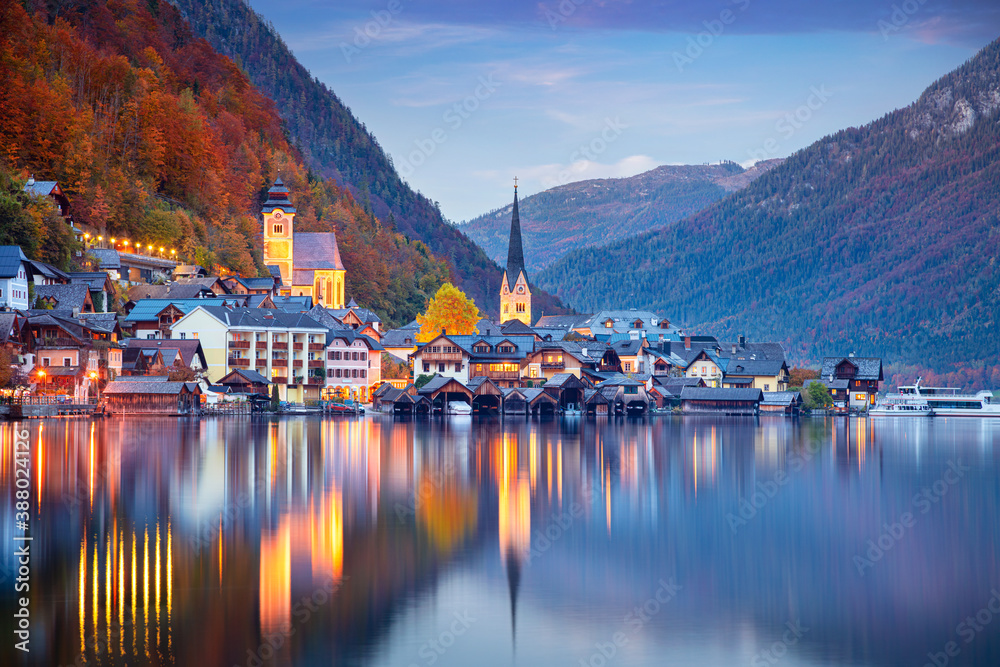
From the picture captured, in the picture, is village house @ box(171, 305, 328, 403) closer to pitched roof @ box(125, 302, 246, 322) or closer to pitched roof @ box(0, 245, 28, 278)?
pitched roof @ box(125, 302, 246, 322)

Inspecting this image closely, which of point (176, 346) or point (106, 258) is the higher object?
point (106, 258)

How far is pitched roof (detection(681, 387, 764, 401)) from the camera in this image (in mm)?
97312

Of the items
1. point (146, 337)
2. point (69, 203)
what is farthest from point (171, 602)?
point (69, 203)

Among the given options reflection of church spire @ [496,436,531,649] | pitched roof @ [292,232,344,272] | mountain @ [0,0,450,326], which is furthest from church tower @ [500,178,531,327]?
reflection of church spire @ [496,436,531,649]

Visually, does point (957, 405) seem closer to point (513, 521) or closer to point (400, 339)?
point (400, 339)

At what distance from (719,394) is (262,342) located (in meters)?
43.3

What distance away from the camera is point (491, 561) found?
70.6ft

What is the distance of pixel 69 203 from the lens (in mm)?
79375

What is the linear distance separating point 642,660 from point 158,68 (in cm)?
11938

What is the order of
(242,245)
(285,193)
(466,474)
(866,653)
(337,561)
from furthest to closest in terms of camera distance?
(285,193)
(242,245)
(466,474)
(337,561)
(866,653)

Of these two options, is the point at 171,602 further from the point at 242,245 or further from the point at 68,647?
the point at 242,245

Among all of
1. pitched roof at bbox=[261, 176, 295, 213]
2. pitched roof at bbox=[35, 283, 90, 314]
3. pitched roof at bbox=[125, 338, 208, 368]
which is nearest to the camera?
pitched roof at bbox=[35, 283, 90, 314]

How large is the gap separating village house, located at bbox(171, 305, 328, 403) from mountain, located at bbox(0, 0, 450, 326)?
10738 mm

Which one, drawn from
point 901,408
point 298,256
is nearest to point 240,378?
point 298,256
